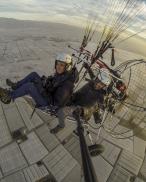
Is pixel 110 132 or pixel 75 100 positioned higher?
pixel 75 100

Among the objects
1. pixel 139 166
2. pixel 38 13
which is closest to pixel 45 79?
pixel 139 166

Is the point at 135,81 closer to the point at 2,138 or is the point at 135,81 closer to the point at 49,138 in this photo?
the point at 49,138

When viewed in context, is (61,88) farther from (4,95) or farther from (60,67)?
(4,95)

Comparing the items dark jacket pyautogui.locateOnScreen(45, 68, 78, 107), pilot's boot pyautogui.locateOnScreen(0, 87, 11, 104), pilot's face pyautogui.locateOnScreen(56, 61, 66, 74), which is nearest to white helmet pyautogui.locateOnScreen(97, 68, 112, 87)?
dark jacket pyautogui.locateOnScreen(45, 68, 78, 107)

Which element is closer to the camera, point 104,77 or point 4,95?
point 104,77

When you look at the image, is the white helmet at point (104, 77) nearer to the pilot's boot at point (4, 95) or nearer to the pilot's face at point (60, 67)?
the pilot's face at point (60, 67)

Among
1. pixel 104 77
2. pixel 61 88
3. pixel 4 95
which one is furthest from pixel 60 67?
pixel 4 95

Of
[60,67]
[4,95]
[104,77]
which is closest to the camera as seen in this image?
[104,77]

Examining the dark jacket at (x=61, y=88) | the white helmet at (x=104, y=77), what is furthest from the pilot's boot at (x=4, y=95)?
the white helmet at (x=104, y=77)
